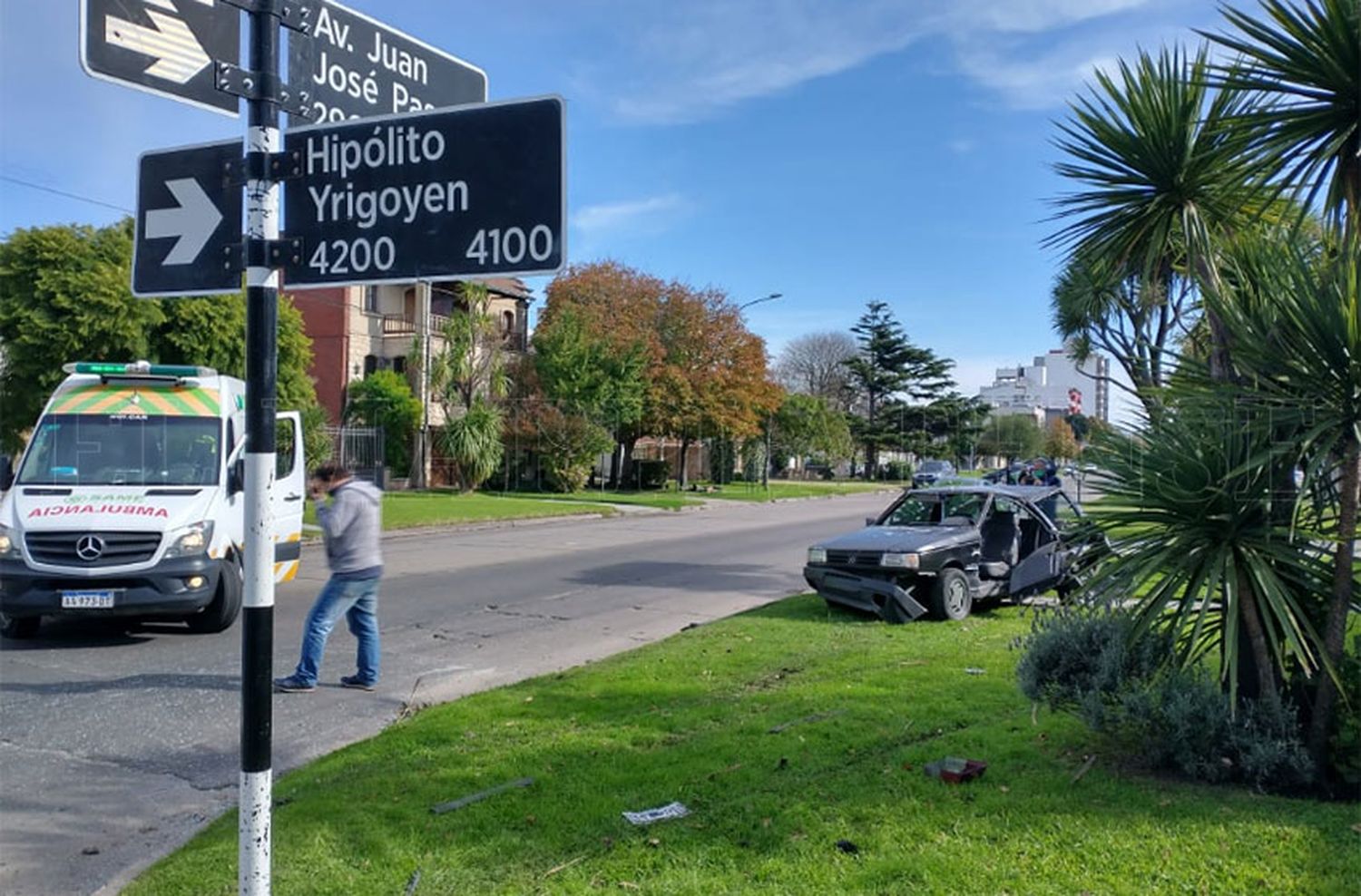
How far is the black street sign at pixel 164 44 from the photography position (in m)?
2.98

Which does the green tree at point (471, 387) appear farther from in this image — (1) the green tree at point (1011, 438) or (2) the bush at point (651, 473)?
(1) the green tree at point (1011, 438)

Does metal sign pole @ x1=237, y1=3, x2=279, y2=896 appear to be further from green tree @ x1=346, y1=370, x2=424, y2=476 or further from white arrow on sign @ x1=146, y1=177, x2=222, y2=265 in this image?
green tree @ x1=346, y1=370, x2=424, y2=476

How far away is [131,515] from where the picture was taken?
8.70 m

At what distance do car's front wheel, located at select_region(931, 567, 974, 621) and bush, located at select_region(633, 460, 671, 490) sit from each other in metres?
33.9

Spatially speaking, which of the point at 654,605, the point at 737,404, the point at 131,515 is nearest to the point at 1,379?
the point at 131,515

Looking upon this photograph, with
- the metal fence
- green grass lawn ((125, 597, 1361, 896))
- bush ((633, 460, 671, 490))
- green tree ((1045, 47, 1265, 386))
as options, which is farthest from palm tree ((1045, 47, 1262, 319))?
bush ((633, 460, 671, 490))

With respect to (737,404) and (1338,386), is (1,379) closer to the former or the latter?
(1338,386)

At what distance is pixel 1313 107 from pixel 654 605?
8.62 m

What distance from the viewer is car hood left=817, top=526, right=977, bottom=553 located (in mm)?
10383

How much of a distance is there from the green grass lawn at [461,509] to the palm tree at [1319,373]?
18807 millimetres

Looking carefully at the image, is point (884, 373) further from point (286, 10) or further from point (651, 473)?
point (286, 10)

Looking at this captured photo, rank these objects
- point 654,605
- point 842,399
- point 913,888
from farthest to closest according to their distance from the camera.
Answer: point 842,399 < point 654,605 < point 913,888

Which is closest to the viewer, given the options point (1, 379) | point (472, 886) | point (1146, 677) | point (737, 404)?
point (472, 886)

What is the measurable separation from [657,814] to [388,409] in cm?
3191
